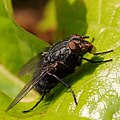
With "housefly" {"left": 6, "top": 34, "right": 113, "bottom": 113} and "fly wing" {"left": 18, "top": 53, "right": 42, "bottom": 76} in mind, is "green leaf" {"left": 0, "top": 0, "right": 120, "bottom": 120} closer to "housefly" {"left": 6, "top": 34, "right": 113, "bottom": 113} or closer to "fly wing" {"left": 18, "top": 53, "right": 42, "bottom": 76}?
"housefly" {"left": 6, "top": 34, "right": 113, "bottom": 113}

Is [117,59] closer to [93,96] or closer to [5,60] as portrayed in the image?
[93,96]

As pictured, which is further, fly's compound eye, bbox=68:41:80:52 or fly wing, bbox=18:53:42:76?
fly wing, bbox=18:53:42:76

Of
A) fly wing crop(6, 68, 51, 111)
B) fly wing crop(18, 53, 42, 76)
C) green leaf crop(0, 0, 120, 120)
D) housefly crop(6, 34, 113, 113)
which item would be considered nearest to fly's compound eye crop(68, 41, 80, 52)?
housefly crop(6, 34, 113, 113)

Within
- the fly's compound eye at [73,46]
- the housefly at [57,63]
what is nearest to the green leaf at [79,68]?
the housefly at [57,63]

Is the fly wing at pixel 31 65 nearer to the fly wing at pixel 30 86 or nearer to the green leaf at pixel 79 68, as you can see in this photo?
the green leaf at pixel 79 68

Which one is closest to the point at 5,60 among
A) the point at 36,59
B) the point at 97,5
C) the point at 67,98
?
the point at 36,59

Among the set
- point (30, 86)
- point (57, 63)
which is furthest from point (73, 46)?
point (30, 86)
